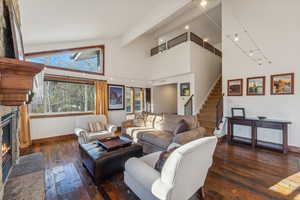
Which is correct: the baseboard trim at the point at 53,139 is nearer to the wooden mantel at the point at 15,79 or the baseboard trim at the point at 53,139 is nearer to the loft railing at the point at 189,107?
the wooden mantel at the point at 15,79

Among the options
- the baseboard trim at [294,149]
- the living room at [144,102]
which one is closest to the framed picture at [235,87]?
the living room at [144,102]

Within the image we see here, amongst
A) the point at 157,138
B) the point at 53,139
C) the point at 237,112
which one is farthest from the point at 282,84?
the point at 53,139

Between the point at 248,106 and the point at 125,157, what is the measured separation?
4.07 metres

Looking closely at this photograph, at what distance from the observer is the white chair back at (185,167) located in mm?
1166

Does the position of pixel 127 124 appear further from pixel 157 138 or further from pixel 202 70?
pixel 202 70

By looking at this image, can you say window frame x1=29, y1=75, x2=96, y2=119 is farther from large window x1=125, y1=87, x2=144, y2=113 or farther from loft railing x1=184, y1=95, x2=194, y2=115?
loft railing x1=184, y1=95, x2=194, y2=115

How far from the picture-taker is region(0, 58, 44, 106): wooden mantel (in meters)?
1.05

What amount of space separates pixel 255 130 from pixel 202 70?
3100 mm

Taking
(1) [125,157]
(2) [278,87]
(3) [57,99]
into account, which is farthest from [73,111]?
(2) [278,87]

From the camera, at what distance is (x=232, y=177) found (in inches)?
87.0

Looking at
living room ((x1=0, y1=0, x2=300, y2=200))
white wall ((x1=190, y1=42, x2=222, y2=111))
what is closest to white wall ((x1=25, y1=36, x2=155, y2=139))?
living room ((x1=0, y1=0, x2=300, y2=200))

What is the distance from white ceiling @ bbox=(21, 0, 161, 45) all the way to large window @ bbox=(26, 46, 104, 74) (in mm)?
417

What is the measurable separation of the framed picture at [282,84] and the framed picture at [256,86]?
218 mm

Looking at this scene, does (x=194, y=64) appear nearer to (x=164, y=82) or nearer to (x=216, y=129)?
(x=164, y=82)
